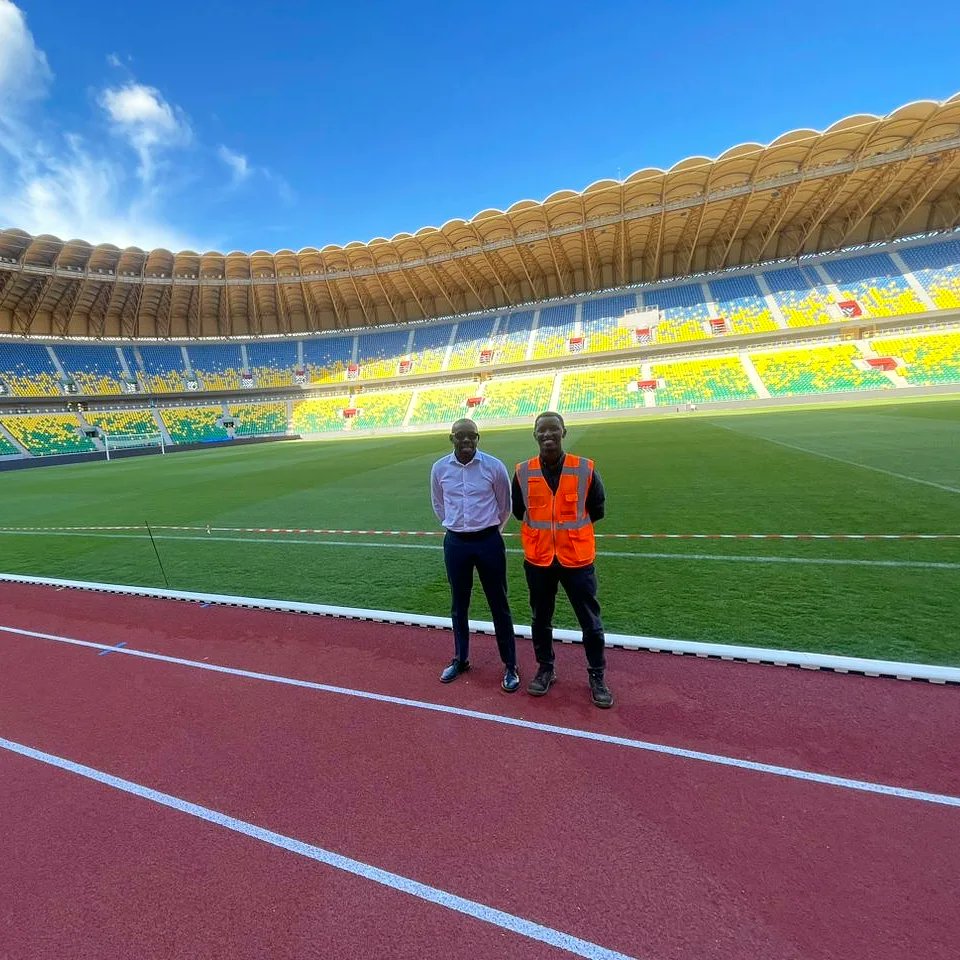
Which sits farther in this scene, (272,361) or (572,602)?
(272,361)

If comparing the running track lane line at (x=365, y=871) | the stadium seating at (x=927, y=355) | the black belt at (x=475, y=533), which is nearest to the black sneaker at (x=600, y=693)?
the black belt at (x=475, y=533)

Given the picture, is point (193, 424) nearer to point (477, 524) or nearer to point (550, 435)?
point (477, 524)

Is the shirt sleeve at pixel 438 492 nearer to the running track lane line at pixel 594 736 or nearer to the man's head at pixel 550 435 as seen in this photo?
the man's head at pixel 550 435

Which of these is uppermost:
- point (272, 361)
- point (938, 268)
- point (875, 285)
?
point (938, 268)

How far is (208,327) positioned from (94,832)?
2468 inches

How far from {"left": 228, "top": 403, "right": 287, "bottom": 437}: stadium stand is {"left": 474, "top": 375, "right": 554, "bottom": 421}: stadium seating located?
853 inches

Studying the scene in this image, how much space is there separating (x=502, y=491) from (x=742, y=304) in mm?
47239

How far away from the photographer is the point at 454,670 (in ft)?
12.7

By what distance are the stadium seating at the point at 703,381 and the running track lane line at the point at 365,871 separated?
37.8 meters

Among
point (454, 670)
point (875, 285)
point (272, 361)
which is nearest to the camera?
point (454, 670)

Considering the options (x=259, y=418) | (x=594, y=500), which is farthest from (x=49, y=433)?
(x=594, y=500)

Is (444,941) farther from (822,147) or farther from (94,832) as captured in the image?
(822,147)

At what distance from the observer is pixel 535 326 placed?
162 ft

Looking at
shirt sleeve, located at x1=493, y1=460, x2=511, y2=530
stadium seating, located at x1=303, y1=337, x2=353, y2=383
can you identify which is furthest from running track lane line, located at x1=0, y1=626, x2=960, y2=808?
stadium seating, located at x1=303, y1=337, x2=353, y2=383
